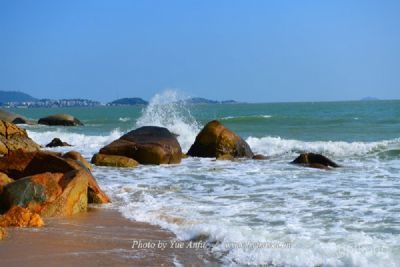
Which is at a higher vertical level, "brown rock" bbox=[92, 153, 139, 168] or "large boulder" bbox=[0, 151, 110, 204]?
"large boulder" bbox=[0, 151, 110, 204]

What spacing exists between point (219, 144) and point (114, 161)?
3275mm

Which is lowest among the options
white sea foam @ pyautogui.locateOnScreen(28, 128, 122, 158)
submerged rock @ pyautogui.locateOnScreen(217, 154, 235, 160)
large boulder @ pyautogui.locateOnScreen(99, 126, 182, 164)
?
white sea foam @ pyautogui.locateOnScreen(28, 128, 122, 158)

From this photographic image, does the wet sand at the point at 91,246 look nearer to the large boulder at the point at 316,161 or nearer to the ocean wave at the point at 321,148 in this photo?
the large boulder at the point at 316,161

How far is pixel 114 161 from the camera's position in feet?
46.0

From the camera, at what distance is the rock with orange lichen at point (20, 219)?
7.21 meters

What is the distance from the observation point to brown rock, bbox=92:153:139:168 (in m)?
13.8

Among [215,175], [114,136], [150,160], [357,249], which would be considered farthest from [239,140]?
[357,249]

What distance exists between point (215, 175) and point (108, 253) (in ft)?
21.5

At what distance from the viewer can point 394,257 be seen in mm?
5480

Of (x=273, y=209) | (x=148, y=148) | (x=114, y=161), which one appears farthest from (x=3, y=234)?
(x=148, y=148)

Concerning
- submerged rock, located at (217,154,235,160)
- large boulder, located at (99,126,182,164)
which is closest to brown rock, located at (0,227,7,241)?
large boulder, located at (99,126,182,164)

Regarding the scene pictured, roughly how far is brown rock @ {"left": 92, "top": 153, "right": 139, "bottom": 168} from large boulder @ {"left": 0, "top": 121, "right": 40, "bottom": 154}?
219 centimetres

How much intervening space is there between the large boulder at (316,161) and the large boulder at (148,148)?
3.11 metres

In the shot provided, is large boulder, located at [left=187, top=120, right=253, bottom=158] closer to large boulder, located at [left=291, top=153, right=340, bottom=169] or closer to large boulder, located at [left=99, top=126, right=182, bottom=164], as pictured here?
large boulder, located at [left=99, top=126, right=182, bottom=164]
